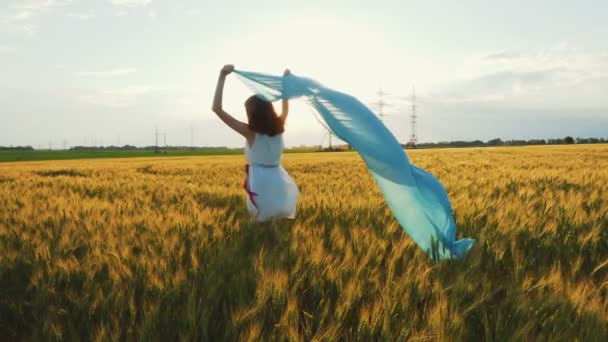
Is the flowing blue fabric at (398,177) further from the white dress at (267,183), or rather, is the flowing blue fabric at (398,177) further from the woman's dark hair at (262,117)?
the white dress at (267,183)

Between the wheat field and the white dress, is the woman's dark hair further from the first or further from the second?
the wheat field

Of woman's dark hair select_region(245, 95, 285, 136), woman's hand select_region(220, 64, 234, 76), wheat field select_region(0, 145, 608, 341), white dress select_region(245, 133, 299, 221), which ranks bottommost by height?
wheat field select_region(0, 145, 608, 341)

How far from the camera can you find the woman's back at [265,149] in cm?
380

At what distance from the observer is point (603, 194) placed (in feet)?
17.2

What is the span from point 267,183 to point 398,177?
1363 mm

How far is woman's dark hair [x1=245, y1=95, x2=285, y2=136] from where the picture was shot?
11.9 feet

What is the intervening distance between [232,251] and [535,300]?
1.64 metres

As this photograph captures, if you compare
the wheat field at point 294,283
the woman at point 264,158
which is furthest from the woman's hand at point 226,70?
the wheat field at point 294,283

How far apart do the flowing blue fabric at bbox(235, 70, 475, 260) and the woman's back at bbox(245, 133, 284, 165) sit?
0.87 metres

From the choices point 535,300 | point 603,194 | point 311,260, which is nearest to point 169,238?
point 311,260

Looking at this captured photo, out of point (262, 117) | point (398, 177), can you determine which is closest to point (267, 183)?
point (262, 117)

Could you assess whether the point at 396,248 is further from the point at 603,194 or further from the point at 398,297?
the point at 603,194

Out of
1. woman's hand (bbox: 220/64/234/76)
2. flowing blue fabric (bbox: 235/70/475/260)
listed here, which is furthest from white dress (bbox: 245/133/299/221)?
flowing blue fabric (bbox: 235/70/475/260)

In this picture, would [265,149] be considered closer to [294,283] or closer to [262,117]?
[262,117]
